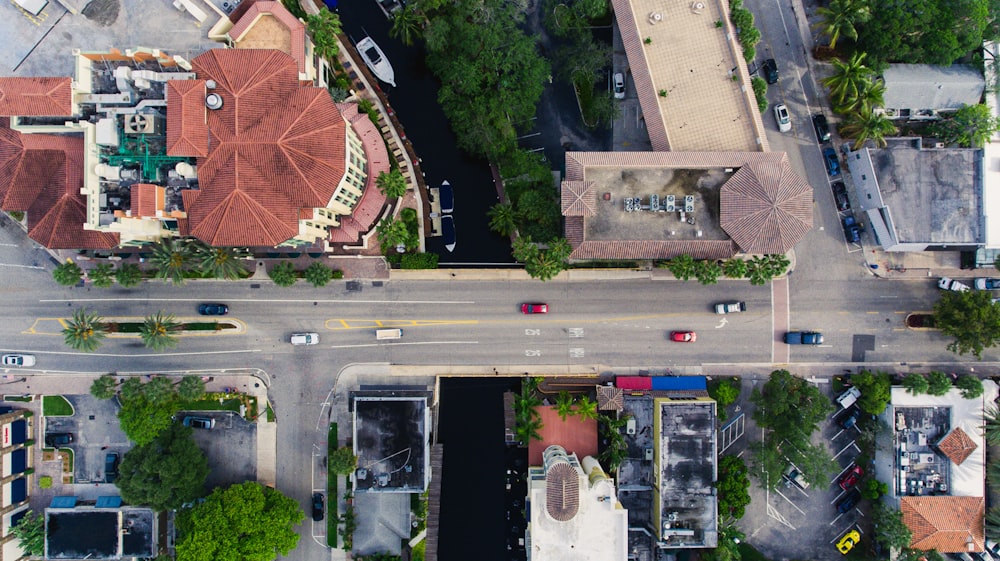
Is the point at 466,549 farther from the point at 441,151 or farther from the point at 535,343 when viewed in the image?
the point at 441,151

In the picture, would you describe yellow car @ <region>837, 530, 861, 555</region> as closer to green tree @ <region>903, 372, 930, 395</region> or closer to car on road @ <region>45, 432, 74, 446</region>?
green tree @ <region>903, 372, 930, 395</region>

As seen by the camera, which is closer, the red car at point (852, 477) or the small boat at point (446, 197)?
the red car at point (852, 477)

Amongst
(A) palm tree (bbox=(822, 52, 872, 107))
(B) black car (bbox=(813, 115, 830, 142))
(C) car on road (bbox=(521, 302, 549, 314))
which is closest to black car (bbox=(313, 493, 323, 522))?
(C) car on road (bbox=(521, 302, 549, 314))

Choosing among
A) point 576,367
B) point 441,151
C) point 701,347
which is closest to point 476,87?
point 441,151

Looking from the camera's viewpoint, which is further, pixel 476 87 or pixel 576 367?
pixel 576 367

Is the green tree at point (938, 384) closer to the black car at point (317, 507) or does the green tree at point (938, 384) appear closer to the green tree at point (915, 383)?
the green tree at point (915, 383)

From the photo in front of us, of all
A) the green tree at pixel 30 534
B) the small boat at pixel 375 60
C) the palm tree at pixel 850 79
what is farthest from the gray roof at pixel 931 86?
the green tree at pixel 30 534

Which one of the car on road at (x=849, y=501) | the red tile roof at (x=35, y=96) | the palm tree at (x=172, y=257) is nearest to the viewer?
the red tile roof at (x=35, y=96)
